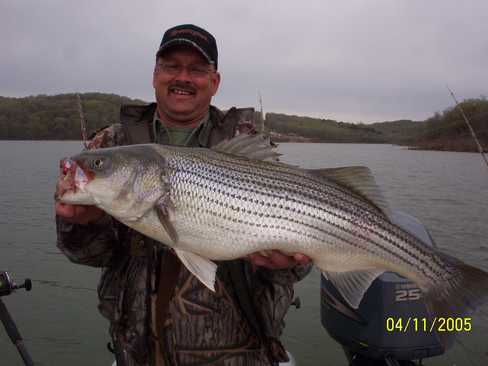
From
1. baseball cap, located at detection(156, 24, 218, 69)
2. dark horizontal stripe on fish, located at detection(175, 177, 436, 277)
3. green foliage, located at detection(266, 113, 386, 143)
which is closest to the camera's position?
dark horizontal stripe on fish, located at detection(175, 177, 436, 277)

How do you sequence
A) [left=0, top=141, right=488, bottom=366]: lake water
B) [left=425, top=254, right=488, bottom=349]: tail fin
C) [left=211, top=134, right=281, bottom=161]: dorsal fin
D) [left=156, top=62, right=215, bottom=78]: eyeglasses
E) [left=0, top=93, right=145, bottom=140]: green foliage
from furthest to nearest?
1. [left=0, top=93, right=145, bottom=140]: green foliage
2. [left=0, top=141, right=488, bottom=366]: lake water
3. [left=156, top=62, right=215, bottom=78]: eyeglasses
4. [left=211, top=134, right=281, bottom=161]: dorsal fin
5. [left=425, top=254, right=488, bottom=349]: tail fin

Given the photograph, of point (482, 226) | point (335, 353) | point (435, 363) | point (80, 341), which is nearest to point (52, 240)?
point (80, 341)

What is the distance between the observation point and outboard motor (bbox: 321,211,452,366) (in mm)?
4645

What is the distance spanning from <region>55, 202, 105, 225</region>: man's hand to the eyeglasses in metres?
1.52

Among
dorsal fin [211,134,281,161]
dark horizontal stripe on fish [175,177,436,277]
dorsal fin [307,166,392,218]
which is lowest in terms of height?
dark horizontal stripe on fish [175,177,436,277]

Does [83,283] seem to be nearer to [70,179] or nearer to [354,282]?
[70,179]

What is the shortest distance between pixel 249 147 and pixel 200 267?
1089mm

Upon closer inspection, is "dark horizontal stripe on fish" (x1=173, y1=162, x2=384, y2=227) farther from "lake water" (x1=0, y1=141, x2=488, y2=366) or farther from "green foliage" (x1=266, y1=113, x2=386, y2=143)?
"green foliage" (x1=266, y1=113, x2=386, y2=143)

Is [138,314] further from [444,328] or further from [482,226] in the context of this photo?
[482,226]

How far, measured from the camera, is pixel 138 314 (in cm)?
342

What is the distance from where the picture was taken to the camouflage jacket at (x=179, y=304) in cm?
340

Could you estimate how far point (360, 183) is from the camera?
358 centimetres

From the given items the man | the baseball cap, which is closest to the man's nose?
the baseball cap

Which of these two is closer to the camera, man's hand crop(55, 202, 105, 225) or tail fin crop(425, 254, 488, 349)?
man's hand crop(55, 202, 105, 225)
